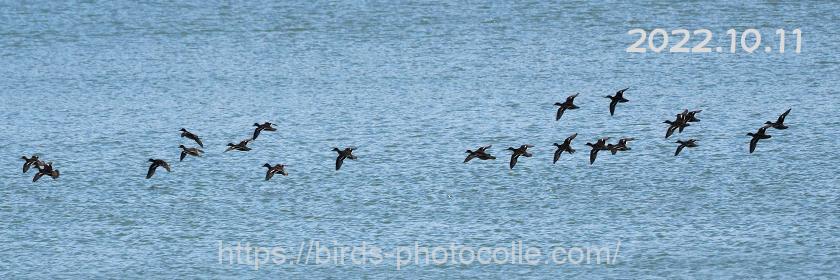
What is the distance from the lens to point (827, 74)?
77375 millimetres

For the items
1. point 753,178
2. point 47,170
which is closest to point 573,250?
point 753,178

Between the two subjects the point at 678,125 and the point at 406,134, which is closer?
the point at 678,125

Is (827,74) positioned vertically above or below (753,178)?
above

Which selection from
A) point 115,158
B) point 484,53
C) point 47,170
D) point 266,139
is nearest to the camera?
point 47,170

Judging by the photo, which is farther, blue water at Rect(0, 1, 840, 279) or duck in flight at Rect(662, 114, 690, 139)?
blue water at Rect(0, 1, 840, 279)

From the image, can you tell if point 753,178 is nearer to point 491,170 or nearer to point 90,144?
point 491,170

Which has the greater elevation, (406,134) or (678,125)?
(406,134)

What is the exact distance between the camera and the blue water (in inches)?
2019

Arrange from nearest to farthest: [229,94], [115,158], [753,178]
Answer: [753,178], [115,158], [229,94]

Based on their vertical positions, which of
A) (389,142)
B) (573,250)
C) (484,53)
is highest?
(484,53)

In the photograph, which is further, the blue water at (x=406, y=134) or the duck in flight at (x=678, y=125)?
the blue water at (x=406, y=134)

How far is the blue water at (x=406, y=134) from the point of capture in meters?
51.3

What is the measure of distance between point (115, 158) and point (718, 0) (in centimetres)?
4877

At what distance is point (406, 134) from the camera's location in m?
66.6
